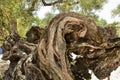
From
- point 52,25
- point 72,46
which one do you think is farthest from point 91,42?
point 52,25


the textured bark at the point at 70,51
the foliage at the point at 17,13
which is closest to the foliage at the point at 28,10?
the foliage at the point at 17,13

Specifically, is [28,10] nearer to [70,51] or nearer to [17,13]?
[17,13]

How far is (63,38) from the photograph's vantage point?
2180mm

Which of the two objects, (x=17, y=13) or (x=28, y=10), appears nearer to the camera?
(x=17, y=13)

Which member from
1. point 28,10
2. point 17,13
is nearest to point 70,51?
point 17,13

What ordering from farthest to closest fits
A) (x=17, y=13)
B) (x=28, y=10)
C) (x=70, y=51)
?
(x=28, y=10), (x=17, y=13), (x=70, y=51)

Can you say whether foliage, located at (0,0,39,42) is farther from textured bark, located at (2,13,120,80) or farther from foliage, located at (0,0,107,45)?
textured bark, located at (2,13,120,80)

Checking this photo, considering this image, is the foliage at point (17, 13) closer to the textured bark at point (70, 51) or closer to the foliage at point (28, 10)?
the foliage at point (28, 10)

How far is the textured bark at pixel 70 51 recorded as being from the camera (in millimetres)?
2059

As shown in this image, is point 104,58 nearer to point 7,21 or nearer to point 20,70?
point 20,70

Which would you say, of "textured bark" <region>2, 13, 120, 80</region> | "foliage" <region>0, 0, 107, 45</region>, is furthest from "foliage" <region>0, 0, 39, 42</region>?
"textured bark" <region>2, 13, 120, 80</region>

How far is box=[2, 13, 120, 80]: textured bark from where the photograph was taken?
2.06 metres

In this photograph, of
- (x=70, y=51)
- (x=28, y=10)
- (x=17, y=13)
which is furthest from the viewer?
(x=28, y=10)

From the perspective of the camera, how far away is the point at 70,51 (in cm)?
238
